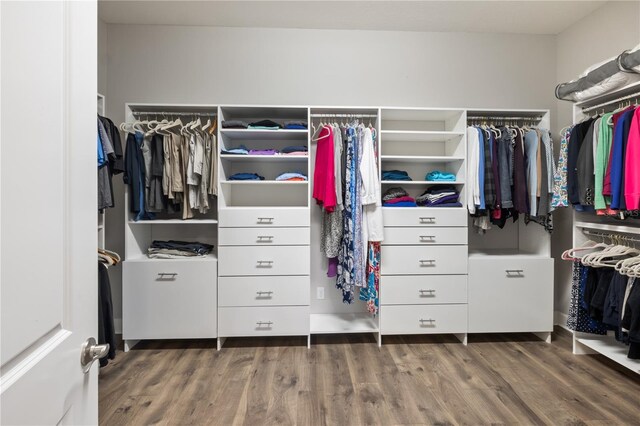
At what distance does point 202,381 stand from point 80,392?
1649 millimetres

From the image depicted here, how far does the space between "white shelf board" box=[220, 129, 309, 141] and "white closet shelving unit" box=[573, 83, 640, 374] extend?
2098mm

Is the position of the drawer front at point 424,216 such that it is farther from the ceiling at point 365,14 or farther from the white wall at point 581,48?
the ceiling at point 365,14

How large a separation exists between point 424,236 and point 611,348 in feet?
4.76

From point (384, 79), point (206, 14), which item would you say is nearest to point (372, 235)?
point (384, 79)

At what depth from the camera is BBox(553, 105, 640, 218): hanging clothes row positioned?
193 centimetres

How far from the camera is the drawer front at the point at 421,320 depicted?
2561 mm

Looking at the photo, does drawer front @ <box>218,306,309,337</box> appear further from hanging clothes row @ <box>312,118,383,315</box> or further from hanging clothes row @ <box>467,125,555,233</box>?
hanging clothes row @ <box>467,125,555,233</box>

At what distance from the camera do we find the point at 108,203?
82.1 inches

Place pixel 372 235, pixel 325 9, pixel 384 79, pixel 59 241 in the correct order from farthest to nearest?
pixel 384 79 < pixel 325 9 < pixel 372 235 < pixel 59 241

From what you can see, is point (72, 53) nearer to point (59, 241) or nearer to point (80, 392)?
point (59, 241)

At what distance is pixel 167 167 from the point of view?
8.20 ft

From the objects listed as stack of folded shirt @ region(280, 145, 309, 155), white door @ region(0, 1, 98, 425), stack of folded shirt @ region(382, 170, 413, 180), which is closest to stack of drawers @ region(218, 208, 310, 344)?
stack of folded shirt @ region(280, 145, 309, 155)

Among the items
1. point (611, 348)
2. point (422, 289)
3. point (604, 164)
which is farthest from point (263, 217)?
point (611, 348)

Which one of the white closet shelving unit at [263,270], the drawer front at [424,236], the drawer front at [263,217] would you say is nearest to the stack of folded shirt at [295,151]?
the white closet shelving unit at [263,270]
